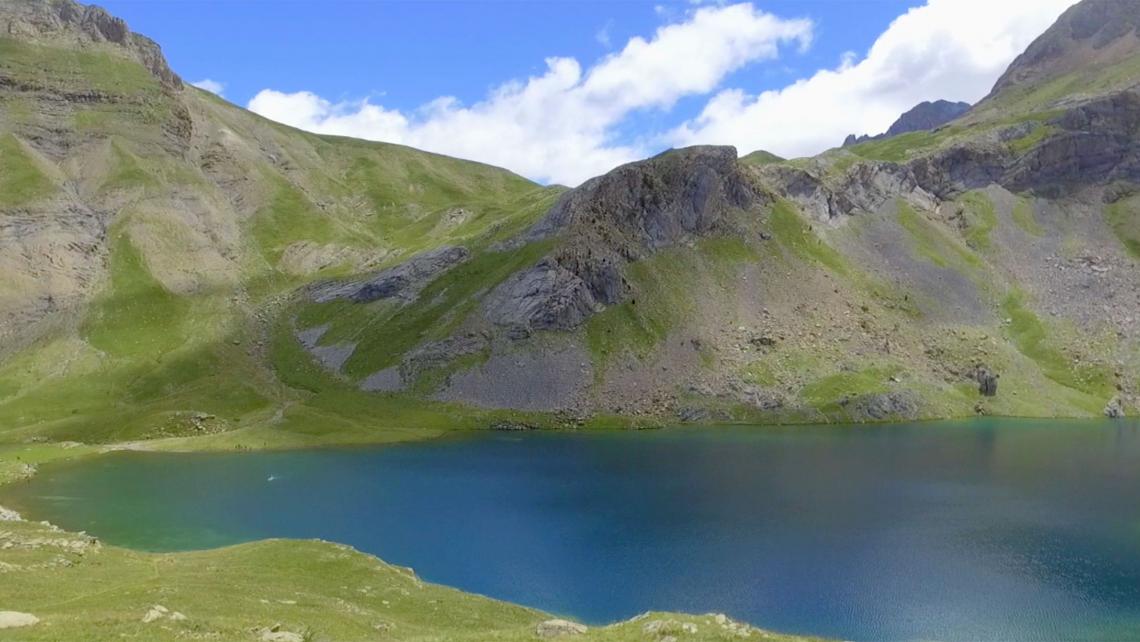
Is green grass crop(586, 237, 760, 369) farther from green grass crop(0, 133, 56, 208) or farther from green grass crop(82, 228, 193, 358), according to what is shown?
green grass crop(0, 133, 56, 208)

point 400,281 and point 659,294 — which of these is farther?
point 400,281

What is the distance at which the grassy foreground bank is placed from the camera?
32562mm

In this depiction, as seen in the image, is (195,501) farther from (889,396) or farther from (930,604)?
(889,396)

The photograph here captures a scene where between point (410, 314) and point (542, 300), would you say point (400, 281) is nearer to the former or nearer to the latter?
point (410, 314)

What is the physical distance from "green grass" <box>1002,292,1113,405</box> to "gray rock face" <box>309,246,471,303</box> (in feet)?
430

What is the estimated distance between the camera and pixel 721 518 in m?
79.3

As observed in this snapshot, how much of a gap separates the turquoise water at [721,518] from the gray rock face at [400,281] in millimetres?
64423

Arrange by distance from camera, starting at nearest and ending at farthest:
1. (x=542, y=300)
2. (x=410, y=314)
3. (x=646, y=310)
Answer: (x=542, y=300)
(x=646, y=310)
(x=410, y=314)

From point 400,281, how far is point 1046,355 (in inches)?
5864

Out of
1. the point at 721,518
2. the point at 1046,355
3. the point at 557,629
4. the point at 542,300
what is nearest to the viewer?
the point at 557,629

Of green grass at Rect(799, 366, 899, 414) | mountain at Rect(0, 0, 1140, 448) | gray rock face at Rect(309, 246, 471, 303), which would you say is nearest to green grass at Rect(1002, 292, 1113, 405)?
mountain at Rect(0, 0, 1140, 448)

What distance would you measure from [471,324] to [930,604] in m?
121

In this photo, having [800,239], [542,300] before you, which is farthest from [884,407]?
[542,300]

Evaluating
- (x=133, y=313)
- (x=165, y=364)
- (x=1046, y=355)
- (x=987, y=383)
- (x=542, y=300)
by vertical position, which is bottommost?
(x=987, y=383)
